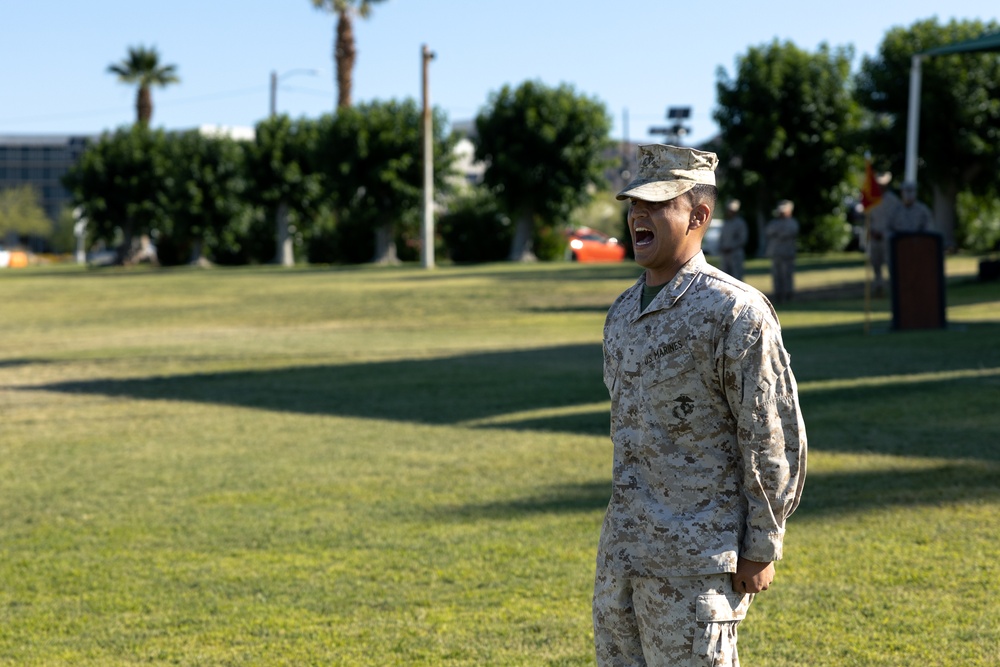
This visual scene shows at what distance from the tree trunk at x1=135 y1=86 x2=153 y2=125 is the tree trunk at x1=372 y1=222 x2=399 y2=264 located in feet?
84.0

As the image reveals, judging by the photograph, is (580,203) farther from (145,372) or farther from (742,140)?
(145,372)

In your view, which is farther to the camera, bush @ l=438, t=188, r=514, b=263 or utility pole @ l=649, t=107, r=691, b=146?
bush @ l=438, t=188, r=514, b=263

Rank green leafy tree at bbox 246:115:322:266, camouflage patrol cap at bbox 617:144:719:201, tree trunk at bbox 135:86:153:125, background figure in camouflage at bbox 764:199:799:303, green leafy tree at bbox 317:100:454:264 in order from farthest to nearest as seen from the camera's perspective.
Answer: tree trunk at bbox 135:86:153:125
green leafy tree at bbox 246:115:322:266
green leafy tree at bbox 317:100:454:264
background figure in camouflage at bbox 764:199:799:303
camouflage patrol cap at bbox 617:144:719:201

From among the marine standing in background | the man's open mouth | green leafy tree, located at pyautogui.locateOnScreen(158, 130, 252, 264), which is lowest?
the man's open mouth

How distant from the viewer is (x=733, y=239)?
25.9 meters

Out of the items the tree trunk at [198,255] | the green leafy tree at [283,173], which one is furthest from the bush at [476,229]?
the tree trunk at [198,255]

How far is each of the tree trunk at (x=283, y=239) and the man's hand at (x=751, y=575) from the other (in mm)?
62115

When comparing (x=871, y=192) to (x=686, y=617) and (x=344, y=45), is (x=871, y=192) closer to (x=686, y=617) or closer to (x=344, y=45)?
(x=686, y=617)

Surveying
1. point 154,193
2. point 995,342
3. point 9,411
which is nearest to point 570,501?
point 9,411

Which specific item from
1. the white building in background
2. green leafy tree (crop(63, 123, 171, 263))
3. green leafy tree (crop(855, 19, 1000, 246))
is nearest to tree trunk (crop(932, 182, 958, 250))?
green leafy tree (crop(855, 19, 1000, 246))

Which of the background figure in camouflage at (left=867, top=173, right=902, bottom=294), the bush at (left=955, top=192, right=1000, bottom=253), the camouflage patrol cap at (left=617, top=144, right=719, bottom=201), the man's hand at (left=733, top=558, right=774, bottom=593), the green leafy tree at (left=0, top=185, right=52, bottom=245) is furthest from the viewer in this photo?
the green leafy tree at (left=0, top=185, right=52, bottom=245)

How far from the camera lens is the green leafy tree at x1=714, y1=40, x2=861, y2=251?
4716 centimetres

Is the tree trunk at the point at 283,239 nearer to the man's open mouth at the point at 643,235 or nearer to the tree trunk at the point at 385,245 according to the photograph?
the tree trunk at the point at 385,245

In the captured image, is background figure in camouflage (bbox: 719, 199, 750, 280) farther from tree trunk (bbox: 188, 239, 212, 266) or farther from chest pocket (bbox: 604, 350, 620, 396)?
tree trunk (bbox: 188, 239, 212, 266)
